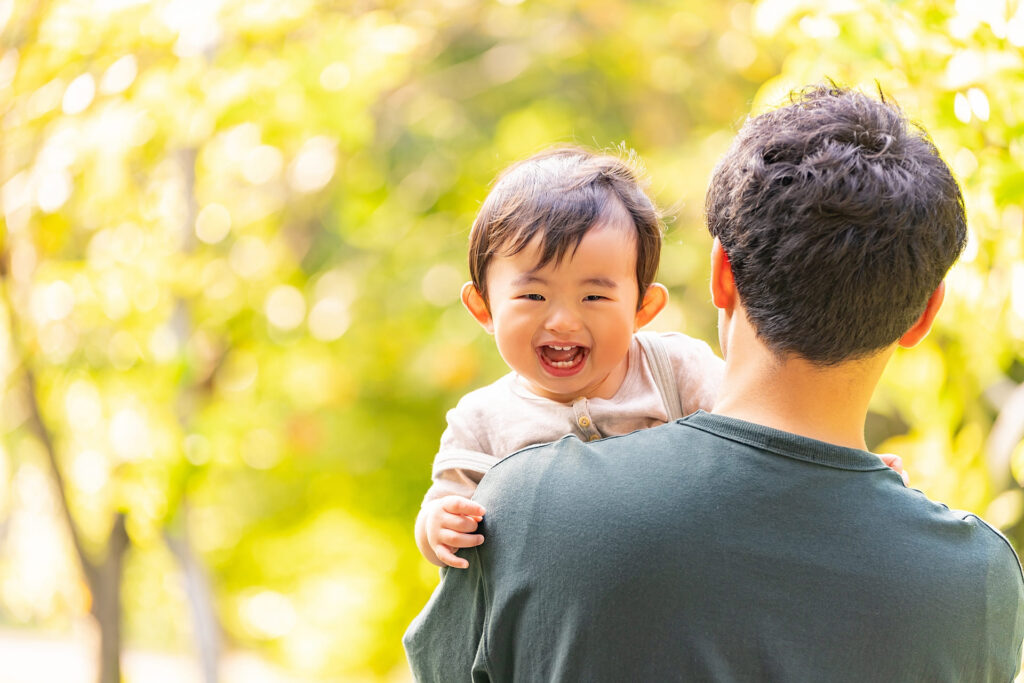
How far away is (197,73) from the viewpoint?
2.93 metres

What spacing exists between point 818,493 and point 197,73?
8.02ft

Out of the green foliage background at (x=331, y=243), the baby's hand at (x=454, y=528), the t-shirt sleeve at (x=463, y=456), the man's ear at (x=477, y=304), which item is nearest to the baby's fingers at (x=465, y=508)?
the baby's hand at (x=454, y=528)

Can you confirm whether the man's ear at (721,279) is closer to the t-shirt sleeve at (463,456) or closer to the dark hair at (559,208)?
the dark hair at (559,208)

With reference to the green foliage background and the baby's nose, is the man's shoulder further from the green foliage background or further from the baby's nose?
the green foliage background

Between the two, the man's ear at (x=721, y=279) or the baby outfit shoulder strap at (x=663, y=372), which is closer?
the man's ear at (x=721, y=279)

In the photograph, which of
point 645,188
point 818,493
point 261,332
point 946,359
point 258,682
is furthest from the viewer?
point 258,682

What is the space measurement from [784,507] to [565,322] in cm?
44

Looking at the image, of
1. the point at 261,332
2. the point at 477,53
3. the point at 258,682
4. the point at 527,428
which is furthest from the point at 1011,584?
the point at 258,682

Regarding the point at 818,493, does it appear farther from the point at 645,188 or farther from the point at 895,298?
the point at 645,188

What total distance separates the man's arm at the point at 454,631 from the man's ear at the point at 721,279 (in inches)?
15.0

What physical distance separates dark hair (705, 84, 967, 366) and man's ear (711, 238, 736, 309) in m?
0.01

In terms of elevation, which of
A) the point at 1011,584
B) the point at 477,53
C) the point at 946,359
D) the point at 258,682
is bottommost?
the point at 258,682

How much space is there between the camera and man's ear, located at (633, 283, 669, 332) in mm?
1487

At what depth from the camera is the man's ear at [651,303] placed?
4.88 feet
